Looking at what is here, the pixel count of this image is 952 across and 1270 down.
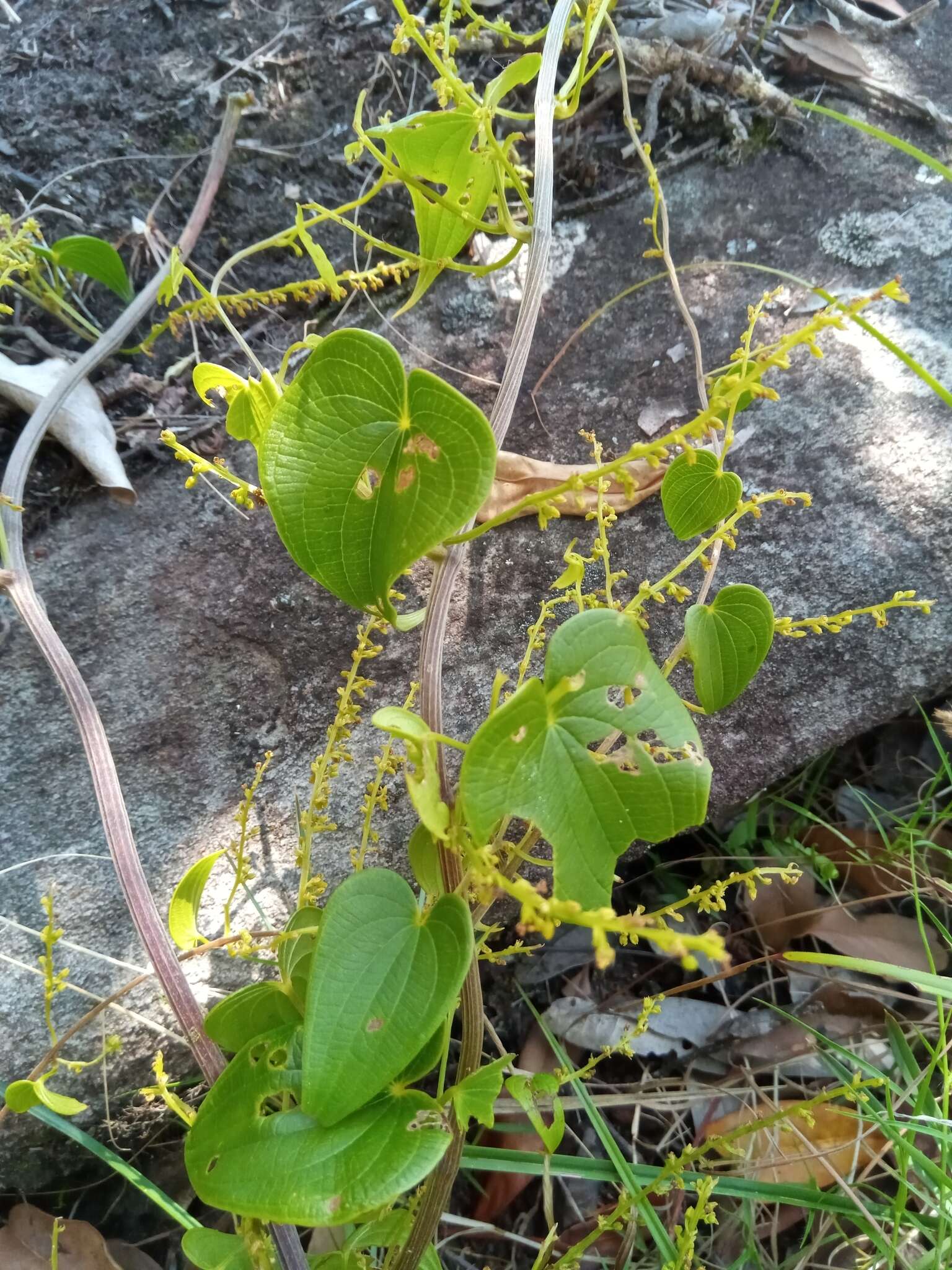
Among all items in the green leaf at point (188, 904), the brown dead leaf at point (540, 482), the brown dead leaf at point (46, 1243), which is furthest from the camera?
the brown dead leaf at point (540, 482)

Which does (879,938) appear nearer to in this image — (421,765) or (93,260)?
(421,765)

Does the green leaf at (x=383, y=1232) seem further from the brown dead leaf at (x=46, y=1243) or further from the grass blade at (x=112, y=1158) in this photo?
the brown dead leaf at (x=46, y=1243)

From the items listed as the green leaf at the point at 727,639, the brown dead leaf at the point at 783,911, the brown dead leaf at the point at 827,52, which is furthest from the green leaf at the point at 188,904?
the brown dead leaf at the point at 827,52

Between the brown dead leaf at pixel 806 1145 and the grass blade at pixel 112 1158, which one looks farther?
the brown dead leaf at pixel 806 1145

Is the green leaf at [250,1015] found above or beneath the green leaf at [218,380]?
beneath

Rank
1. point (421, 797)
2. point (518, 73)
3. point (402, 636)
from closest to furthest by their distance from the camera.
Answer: point (421, 797) < point (518, 73) < point (402, 636)

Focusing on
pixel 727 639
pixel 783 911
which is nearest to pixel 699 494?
pixel 727 639

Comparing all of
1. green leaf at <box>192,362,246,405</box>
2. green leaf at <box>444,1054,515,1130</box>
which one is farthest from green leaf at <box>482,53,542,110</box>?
green leaf at <box>444,1054,515,1130</box>
